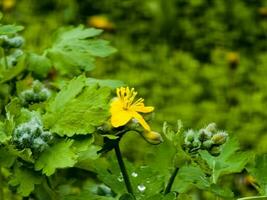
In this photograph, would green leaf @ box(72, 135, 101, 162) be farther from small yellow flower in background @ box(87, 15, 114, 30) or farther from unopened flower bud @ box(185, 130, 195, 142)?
small yellow flower in background @ box(87, 15, 114, 30)

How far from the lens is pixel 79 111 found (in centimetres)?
130

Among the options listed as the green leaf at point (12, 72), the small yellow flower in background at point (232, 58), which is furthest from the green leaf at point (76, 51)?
the small yellow flower in background at point (232, 58)

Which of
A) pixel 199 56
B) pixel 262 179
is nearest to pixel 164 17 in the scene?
pixel 199 56

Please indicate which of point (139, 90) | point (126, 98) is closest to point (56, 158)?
point (126, 98)

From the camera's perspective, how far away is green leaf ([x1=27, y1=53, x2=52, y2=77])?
1.70 meters

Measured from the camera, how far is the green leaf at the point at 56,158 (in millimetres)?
1232

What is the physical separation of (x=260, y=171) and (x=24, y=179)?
0.39 metres

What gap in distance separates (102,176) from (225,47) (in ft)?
8.85

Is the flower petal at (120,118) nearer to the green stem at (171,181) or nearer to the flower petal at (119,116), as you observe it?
the flower petal at (119,116)

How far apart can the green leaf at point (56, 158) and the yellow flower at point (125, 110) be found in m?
0.08

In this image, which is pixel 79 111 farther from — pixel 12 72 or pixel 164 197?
pixel 12 72

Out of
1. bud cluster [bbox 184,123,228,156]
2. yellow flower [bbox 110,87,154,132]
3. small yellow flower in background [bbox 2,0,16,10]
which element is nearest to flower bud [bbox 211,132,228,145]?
bud cluster [bbox 184,123,228,156]

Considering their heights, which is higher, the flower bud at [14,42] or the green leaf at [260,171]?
the flower bud at [14,42]

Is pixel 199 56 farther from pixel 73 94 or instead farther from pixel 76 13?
pixel 73 94
